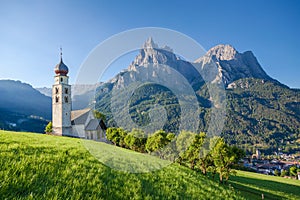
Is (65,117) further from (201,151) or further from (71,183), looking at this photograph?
(71,183)

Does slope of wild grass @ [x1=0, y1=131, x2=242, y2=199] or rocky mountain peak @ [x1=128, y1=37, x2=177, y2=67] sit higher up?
rocky mountain peak @ [x1=128, y1=37, x2=177, y2=67]

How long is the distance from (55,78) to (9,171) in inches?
2396

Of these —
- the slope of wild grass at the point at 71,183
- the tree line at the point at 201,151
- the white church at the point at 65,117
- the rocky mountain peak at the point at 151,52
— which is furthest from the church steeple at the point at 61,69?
the slope of wild grass at the point at 71,183

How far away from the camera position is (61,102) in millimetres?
57281

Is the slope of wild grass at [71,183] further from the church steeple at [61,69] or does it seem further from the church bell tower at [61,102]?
the church steeple at [61,69]

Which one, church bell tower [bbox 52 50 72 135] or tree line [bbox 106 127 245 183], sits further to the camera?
church bell tower [bbox 52 50 72 135]

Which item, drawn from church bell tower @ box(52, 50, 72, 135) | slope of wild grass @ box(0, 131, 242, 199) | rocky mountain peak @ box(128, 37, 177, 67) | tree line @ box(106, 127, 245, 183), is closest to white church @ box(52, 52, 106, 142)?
church bell tower @ box(52, 50, 72, 135)

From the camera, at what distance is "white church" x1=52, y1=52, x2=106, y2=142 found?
56938mm

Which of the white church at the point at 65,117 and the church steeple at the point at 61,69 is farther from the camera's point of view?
the church steeple at the point at 61,69

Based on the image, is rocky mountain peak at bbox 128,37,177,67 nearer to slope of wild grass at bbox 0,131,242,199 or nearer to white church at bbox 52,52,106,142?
slope of wild grass at bbox 0,131,242,199

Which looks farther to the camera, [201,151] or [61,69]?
[61,69]

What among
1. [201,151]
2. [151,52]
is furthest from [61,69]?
[151,52]

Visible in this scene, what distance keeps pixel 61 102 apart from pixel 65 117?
14.6 ft

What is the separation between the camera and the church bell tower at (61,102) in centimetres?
5669
